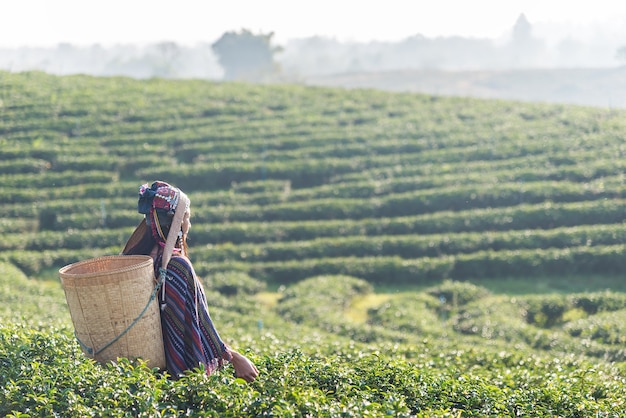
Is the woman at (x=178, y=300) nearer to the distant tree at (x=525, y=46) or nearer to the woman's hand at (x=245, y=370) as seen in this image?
the woman's hand at (x=245, y=370)

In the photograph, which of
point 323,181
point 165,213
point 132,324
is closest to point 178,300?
point 132,324

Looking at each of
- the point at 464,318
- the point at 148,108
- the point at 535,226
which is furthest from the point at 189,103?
the point at 464,318

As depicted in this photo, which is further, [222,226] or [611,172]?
[611,172]

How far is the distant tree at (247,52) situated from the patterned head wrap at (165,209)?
79.6 meters

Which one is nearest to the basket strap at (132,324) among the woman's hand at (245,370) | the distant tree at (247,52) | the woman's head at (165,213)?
the woman's head at (165,213)

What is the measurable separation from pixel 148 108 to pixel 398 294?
1947cm

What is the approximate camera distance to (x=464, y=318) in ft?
55.6

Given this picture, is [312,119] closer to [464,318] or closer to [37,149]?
[37,149]

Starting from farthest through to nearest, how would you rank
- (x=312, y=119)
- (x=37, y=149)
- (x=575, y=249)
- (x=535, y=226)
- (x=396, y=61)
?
(x=396, y=61), (x=312, y=119), (x=37, y=149), (x=535, y=226), (x=575, y=249)

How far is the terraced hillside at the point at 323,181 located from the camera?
2081 centimetres

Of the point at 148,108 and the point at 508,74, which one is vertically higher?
the point at 508,74

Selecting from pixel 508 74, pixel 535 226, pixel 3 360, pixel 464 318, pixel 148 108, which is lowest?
A: pixel 464 318

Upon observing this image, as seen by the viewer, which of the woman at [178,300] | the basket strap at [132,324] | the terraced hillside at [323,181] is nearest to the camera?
the basket strap at [132,324]

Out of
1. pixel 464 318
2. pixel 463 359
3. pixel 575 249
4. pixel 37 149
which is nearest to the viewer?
pixel 463 359
